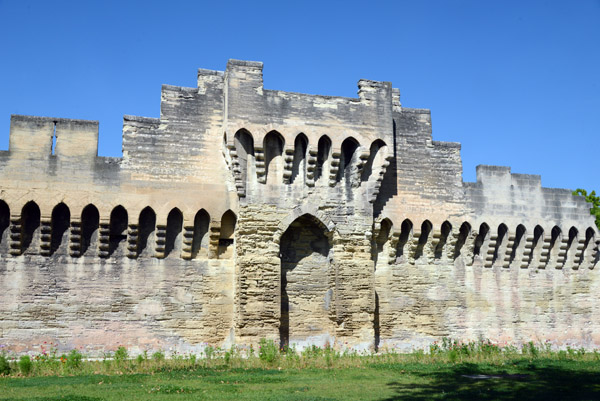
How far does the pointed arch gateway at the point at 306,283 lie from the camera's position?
1733 cm

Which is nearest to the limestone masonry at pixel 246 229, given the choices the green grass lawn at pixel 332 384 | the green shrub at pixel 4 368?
the green shrub at pixel 4 368

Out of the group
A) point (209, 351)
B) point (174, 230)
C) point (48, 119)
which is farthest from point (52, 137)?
point (209, 351)

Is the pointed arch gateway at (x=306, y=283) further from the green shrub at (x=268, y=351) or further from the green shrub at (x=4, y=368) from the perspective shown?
the green shrub at (x=4, y=368)

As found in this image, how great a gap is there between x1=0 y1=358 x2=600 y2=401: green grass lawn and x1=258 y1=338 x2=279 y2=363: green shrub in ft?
2.07

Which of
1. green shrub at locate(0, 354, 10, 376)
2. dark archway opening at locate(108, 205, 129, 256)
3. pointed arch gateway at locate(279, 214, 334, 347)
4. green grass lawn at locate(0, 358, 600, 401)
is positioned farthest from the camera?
pointed arch gateway at locate(279, 214, 334, 347)

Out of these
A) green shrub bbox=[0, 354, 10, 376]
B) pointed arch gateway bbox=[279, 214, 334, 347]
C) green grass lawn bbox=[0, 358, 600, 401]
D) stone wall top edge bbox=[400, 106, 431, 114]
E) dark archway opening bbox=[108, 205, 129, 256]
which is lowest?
green grass lawn bbox=[0, 358, 600, 401]

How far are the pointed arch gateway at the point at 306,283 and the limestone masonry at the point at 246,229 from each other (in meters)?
0.04

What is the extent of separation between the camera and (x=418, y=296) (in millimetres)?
18688

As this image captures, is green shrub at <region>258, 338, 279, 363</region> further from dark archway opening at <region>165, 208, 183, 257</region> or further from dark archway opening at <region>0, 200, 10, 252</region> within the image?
dark archway opening at <region>0, 200, 10, 252</region>

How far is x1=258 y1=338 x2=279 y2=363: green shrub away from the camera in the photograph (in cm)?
1450

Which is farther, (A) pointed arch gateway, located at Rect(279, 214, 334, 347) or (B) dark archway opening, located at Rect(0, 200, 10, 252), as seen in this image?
(A) pointed arch gateway, located at Rect(279, 214, 334, 347)

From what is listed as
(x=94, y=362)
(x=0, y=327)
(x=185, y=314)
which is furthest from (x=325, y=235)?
(x=0, y=327)

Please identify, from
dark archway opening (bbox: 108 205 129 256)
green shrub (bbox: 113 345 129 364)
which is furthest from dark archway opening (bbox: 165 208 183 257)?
green shrub (bbox: 113 345 129 364)

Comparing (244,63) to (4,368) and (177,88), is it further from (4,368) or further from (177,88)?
(4,368)
